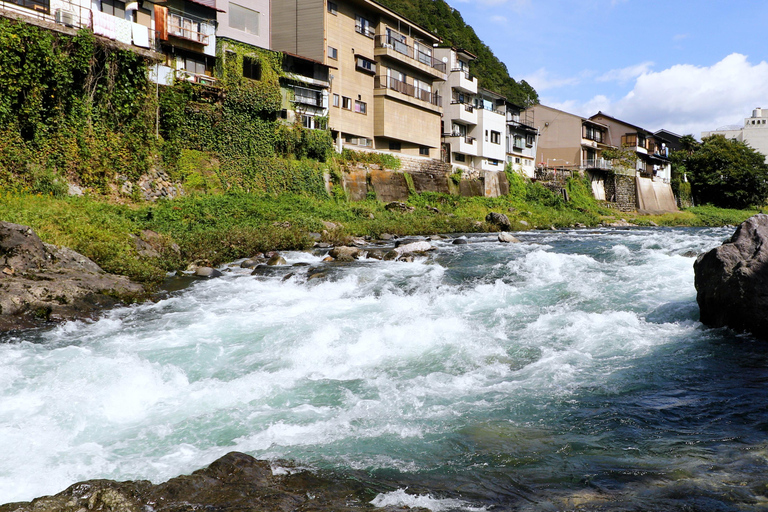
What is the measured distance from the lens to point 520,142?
54500 mm

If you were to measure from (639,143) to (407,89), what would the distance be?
36740 mm

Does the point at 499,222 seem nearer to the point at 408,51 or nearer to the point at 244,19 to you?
the point at 408,51

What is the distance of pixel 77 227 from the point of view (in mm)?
15008

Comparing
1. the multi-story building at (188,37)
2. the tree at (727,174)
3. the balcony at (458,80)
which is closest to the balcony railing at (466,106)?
the balcony at (458,80)

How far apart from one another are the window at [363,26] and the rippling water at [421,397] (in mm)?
29405

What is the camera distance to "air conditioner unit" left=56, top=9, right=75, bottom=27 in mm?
20875

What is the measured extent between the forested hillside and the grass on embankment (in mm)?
39027

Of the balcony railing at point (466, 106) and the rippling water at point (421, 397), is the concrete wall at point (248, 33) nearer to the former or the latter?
the balcony railing at point (466, 106)

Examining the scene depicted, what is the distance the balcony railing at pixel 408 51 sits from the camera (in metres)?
38.2

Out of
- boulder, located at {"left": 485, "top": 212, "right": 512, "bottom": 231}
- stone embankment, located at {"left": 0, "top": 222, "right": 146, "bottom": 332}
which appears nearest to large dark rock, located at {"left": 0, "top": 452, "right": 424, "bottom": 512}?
stone embankment, located at {"left": 0, "top": 222, "right": 146, "bottom": 332}

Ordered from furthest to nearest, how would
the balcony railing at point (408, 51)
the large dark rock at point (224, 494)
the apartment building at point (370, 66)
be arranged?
the balcony railing at point (408, 51), the apartment building at point (370, 66), the large dark rock at point (224, 494)

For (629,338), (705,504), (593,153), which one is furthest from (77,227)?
(593,153)

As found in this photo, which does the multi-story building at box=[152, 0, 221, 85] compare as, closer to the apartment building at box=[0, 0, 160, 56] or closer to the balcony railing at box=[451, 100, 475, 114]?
the apartment building at box=[0, 0, 160, 56]

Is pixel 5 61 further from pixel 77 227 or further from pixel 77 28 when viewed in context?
pixel 77 227
